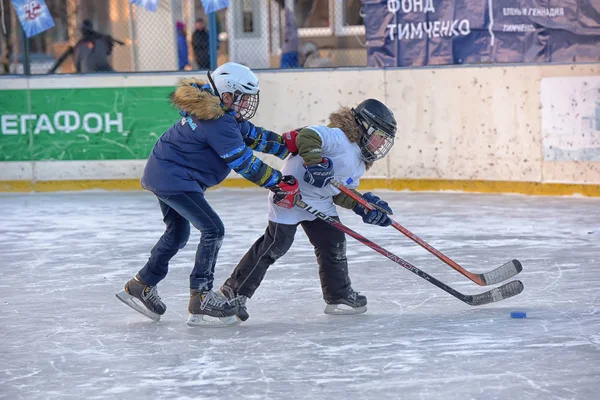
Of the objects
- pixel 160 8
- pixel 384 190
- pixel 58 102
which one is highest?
pixel 160 8

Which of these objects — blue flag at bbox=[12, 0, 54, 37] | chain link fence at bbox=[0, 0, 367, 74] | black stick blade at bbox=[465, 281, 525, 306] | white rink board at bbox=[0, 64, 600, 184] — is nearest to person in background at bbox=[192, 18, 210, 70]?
chain link fence at bbox=[0, 0, 367, 74]

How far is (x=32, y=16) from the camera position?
10.9 meters

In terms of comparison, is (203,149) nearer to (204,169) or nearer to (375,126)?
(204,169)

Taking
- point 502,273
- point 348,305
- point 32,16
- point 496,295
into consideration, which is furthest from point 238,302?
point 32,16

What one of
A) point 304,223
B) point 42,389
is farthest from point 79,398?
point 304,223

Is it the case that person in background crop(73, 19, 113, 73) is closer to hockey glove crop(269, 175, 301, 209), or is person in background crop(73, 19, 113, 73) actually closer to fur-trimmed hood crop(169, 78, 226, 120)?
fur-trimmed hood crop(169, 78, 226, 120)

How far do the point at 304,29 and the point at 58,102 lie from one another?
2.80 meters

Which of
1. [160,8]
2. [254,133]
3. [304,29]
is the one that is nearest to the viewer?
[254,133]

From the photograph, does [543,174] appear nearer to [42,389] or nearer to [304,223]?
[304,223]

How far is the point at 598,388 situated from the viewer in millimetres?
3754

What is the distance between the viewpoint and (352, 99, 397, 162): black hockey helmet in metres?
4.86

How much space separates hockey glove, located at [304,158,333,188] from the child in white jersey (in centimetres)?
2

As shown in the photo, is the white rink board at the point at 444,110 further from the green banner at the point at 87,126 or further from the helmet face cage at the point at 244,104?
the helmet face cage at the point at 244,104

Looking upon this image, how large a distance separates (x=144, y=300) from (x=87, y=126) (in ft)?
19.4
